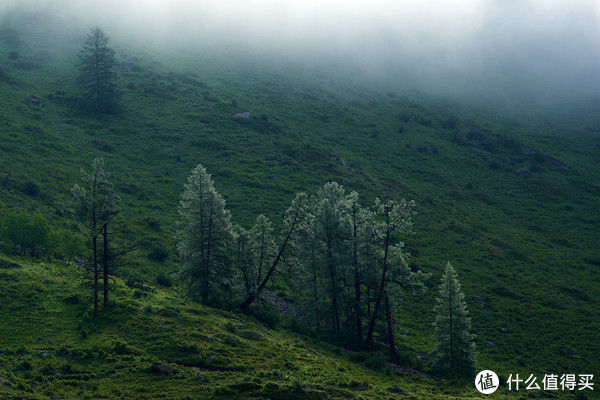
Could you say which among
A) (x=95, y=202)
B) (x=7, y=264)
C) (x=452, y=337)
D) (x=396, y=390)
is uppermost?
(x=95, y=202)

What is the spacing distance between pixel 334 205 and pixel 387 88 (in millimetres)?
135545

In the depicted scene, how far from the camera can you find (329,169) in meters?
101

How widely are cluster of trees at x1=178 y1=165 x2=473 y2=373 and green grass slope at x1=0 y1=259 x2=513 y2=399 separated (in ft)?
12.9

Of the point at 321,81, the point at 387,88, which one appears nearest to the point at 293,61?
the point at 321,81

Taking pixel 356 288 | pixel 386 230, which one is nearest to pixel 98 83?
pixel 356 288

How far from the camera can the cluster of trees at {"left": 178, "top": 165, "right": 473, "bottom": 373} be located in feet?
137

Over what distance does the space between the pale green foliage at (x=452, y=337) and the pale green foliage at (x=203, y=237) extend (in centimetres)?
1878

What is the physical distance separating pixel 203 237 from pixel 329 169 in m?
59.6

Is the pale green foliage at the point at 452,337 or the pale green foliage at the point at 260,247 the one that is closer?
the pale green foliage at the point at 452,337

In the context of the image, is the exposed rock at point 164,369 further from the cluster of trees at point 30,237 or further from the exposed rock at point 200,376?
the cluster of trees at point 30,237

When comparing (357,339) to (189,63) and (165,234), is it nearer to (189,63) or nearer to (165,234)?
(165,234)

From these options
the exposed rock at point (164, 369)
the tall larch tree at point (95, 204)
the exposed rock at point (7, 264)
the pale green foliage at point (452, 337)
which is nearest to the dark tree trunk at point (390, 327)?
the pale green foliage at point (452, 337)

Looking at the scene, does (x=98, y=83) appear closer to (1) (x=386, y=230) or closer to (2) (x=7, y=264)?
(2) (x=7, y=264)

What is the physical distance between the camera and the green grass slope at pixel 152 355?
26.7 m
